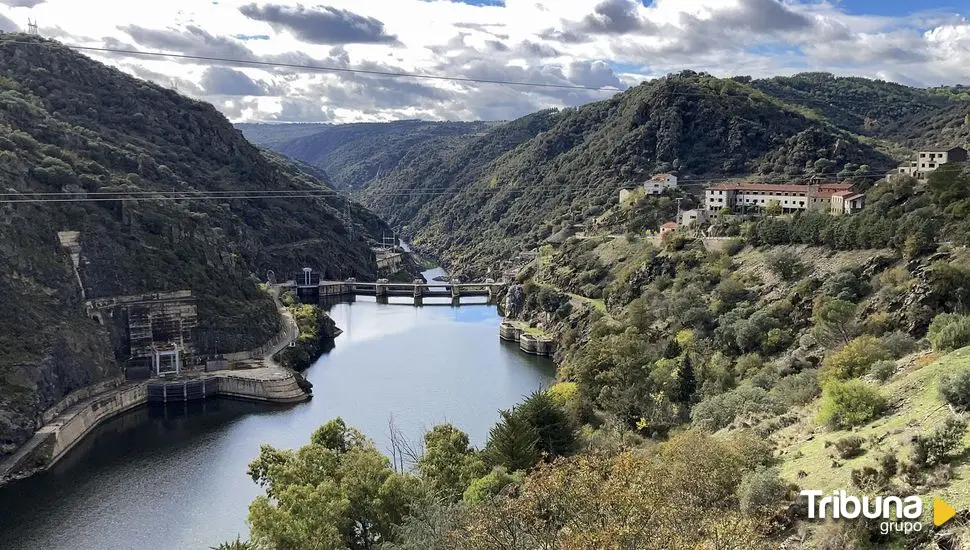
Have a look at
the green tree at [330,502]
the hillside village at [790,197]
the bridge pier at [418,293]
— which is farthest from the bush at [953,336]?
the bridge pier at [418,293]

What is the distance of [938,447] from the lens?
11.5 metres

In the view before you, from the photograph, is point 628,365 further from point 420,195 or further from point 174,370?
point 420,195

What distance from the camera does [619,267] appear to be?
57.8 meters

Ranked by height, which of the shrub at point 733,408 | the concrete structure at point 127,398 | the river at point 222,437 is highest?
the shrub at point 733,408

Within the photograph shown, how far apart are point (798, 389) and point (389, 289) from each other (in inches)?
2879

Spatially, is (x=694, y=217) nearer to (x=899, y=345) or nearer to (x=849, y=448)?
(x=899, y=345)

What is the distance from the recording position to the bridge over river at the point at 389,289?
8650 centimetres

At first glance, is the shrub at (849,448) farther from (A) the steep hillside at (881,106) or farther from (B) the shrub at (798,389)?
(A) the steep hillside at (881,106)

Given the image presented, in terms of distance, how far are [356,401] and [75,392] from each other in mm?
15436

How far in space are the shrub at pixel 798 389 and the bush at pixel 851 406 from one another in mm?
3613

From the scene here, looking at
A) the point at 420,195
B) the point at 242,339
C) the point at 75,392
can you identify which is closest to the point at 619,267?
the point at 242,339

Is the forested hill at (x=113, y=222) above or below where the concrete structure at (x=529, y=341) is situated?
A: above

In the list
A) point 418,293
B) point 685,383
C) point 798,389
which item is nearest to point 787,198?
point 685,383

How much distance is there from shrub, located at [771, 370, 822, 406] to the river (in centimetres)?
1633
